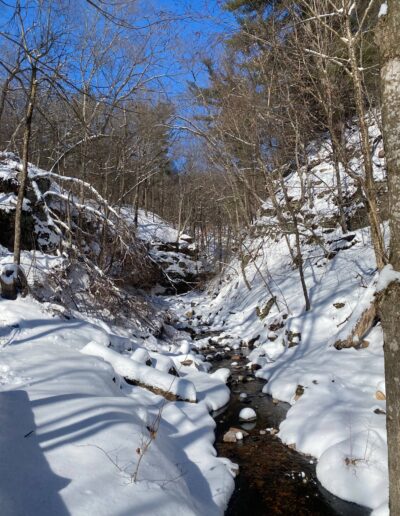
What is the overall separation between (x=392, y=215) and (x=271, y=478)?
139 inches

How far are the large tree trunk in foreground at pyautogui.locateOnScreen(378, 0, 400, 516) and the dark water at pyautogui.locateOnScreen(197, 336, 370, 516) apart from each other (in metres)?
1.96

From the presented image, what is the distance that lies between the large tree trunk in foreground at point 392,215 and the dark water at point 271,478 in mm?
1959

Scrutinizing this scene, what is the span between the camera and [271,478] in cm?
444

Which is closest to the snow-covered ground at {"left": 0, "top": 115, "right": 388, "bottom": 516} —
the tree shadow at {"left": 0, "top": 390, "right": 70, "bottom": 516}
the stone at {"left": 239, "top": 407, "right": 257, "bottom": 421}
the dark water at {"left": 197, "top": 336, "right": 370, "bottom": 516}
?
the tree shadow at {"left": 0, "top": 390, "right": 70, "bottom": 516}

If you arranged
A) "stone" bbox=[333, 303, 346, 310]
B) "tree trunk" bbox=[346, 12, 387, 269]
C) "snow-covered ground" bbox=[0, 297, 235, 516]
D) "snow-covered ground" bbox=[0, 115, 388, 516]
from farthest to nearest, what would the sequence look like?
"stone" bbox=[333, 303, 346, 310], "tree trunk" bbox=[346, 12, 387, 269], "snow-covered ground" bbox=[0, 115, 388, 516], "snow-covered ground" bbox=[0, 297, 235, 516]

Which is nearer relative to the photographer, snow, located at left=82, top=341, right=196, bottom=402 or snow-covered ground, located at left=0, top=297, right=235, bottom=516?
snow-covered ground, located at left=0, top=297, right=235, bottom=516

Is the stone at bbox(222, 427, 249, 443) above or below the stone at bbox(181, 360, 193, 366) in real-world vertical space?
below

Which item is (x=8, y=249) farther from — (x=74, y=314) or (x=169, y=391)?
(x=169, y=391)

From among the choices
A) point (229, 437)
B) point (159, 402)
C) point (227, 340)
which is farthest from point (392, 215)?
point (227, 340)

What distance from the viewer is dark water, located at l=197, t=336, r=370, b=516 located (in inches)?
153

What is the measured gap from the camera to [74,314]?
28.4 feet

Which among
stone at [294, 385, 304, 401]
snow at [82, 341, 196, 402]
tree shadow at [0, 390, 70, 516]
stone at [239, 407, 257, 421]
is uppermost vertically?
tree shadow at [0, 390, 70, 516]

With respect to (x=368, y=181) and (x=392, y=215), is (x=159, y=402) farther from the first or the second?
(x=392, y=215)

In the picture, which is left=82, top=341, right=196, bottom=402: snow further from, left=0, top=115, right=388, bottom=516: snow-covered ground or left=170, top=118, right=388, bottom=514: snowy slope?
left=170, top=118, right=388, bottom=514: snowy slope
